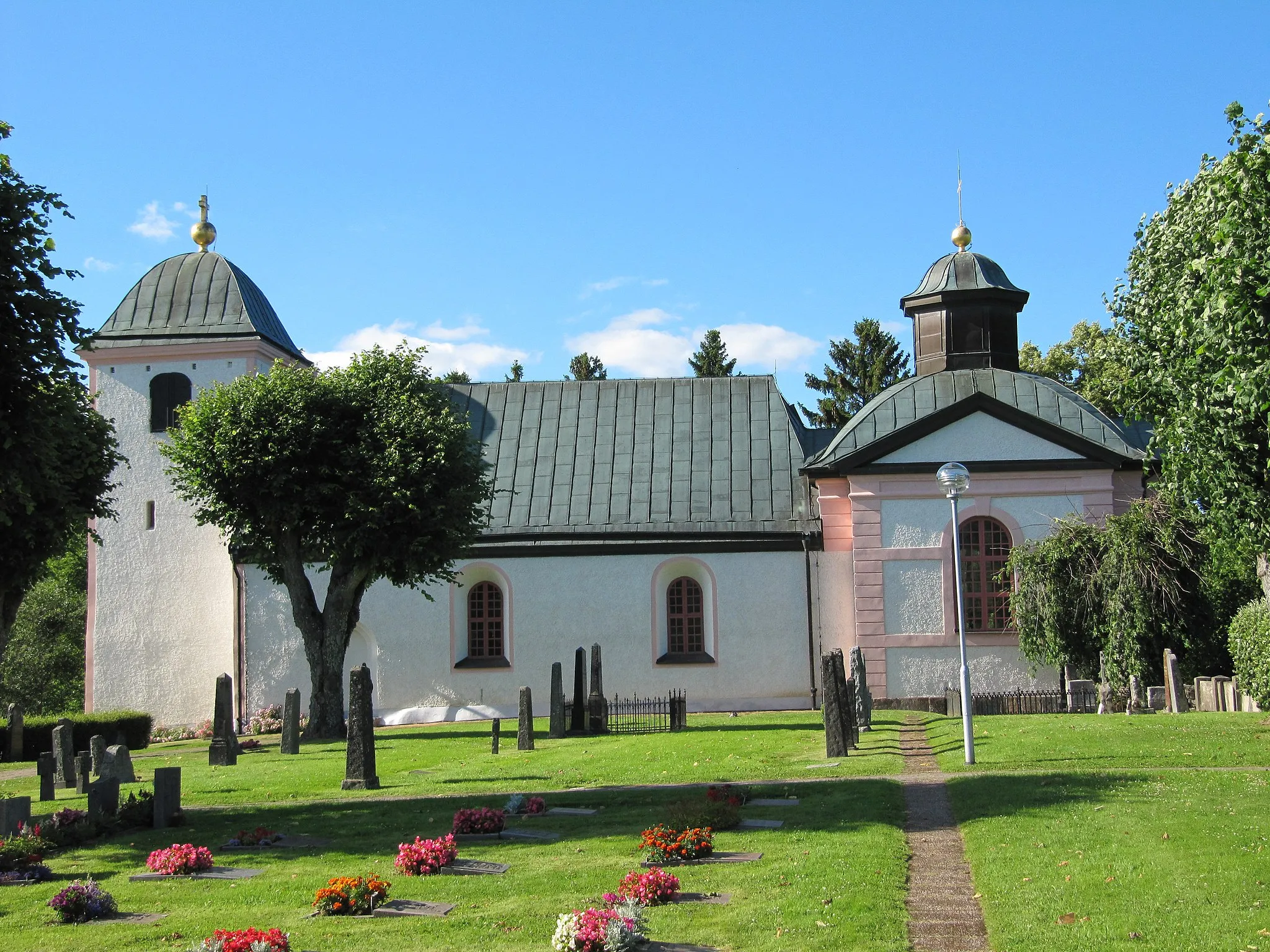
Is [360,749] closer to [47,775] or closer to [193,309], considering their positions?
[47,775]

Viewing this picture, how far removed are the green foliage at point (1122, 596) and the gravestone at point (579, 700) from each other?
10033 millimetres

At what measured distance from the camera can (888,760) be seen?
18781 millimetres

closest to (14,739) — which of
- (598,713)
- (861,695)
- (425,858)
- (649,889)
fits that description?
(598,713)

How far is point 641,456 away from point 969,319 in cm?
983

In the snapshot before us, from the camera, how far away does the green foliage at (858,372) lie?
6475 cm

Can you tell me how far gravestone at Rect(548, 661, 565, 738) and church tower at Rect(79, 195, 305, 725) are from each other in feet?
38.7

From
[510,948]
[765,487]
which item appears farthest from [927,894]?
[765,487]

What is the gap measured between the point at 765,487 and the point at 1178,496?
1174cm

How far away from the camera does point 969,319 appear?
35.0 m

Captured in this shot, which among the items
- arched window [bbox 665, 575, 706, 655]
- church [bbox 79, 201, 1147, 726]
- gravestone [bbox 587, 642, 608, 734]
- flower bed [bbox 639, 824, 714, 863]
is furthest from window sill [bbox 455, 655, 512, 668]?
flower bed [bbox 639, 824, 714, 863]

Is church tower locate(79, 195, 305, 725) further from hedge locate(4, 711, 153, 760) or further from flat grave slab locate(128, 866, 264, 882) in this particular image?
flat grave slab locate(128, 866, 264, 882)

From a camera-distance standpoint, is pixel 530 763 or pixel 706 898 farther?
pixel 530 763

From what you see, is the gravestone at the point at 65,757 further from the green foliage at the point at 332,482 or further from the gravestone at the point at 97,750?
the green foliage at the point at 332,482

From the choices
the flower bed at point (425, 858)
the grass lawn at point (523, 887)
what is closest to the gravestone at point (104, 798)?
the grass lawn at point (523, 887)
